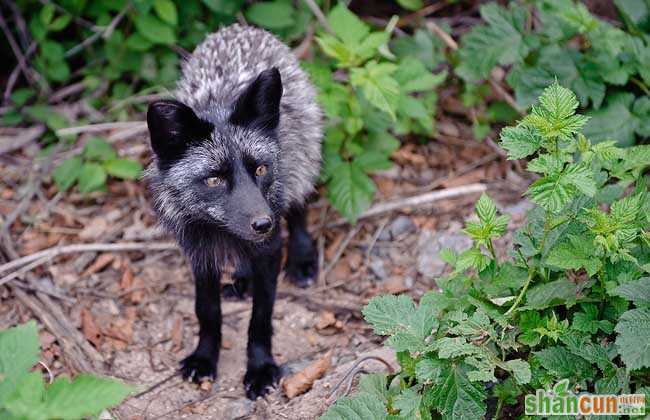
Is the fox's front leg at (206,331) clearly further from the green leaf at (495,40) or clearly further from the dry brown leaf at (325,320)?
the green leaf at (495,40)

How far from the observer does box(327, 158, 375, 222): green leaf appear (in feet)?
19.2

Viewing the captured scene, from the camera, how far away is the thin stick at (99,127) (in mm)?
6690

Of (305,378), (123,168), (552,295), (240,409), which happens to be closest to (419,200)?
(305,378)

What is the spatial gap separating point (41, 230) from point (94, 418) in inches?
116

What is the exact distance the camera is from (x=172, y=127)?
4.30m

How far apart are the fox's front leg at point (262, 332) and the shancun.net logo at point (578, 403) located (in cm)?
181

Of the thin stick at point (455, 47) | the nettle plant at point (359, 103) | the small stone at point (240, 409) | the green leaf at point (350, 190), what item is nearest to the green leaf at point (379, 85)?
the nettle plant at point (359, 103)

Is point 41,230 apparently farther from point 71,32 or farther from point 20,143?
point 71,32

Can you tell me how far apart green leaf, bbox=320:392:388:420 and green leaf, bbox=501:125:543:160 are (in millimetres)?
1478

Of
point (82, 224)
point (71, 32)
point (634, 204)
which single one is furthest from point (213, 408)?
point (71, 32)

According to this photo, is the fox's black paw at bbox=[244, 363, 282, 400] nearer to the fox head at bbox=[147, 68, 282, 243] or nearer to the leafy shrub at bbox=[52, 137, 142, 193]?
the fox head at bbox=[147, 68, 282, 243]

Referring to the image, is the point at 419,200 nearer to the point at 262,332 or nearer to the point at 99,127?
the point at 262,332

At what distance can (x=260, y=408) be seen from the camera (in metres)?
4.80

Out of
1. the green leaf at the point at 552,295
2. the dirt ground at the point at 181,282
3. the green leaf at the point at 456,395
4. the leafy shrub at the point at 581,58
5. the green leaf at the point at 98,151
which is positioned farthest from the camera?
the green leaf at the point at 98,151
